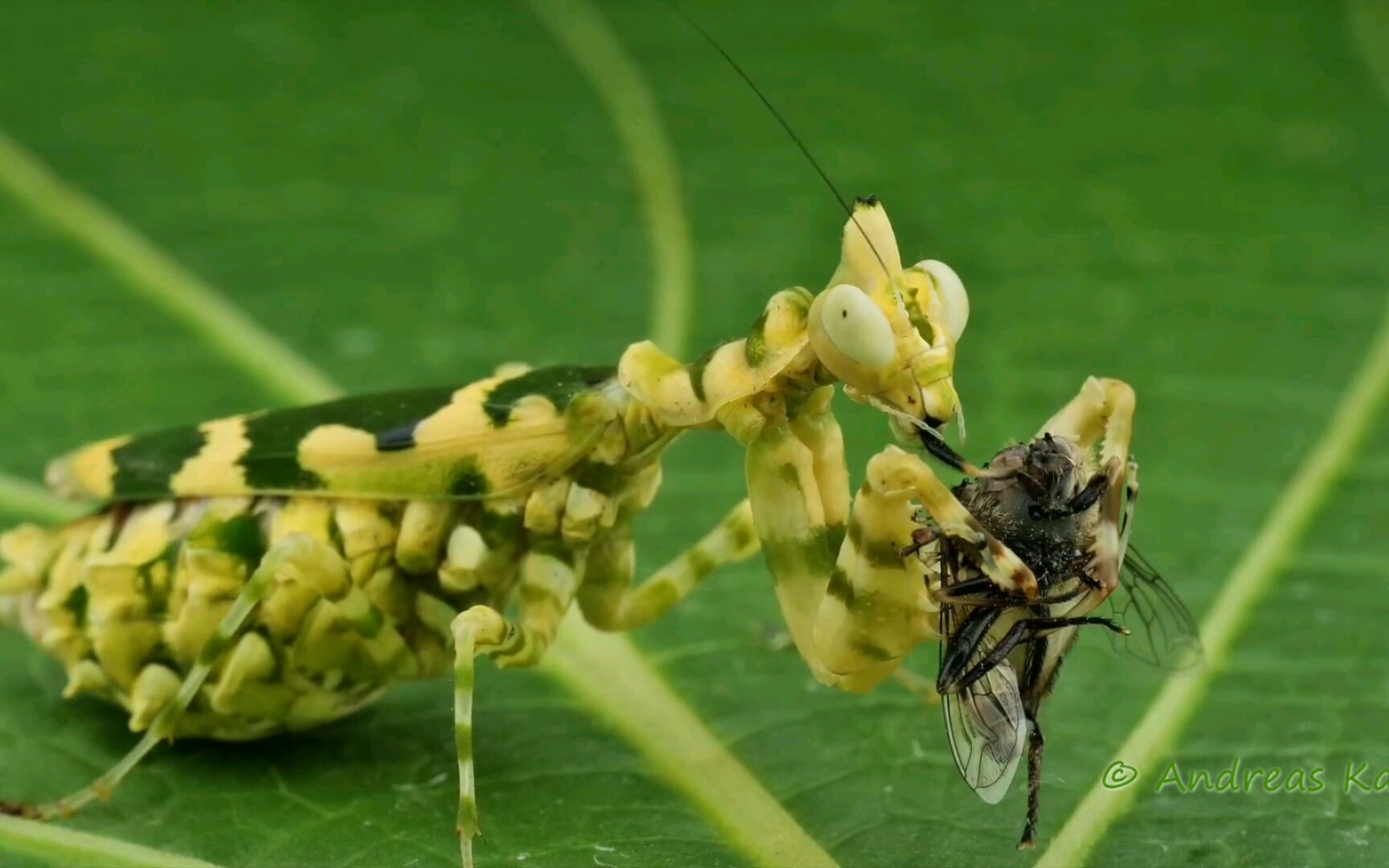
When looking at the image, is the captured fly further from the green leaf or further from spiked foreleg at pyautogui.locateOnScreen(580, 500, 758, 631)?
spiked foreleg at pyautogui.locateOnScreen(580, 500, 758, 631)

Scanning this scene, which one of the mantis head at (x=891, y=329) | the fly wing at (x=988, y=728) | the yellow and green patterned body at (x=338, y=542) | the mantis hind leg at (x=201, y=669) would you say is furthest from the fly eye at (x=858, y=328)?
the mantis hind leg at (x=201, y=669)

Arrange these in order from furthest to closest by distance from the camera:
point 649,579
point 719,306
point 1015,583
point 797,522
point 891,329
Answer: point 719,306 → point 649,579 → point 797,522 → point 891,329 → point 1015,583

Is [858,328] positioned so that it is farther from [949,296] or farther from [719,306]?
[719,306]

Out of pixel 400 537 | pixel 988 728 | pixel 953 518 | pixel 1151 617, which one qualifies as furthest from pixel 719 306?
pixel 988 728

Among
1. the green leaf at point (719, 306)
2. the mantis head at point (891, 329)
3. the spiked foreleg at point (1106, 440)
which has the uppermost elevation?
the mantis head at point (891, 329)

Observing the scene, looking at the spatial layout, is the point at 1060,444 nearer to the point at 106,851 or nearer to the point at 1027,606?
the point at 1027,606

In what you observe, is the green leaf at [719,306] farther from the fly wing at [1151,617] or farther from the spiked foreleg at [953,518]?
the spiked foreleg at [953,518]
